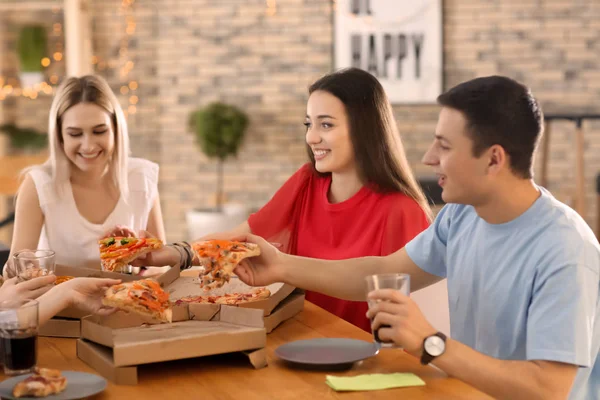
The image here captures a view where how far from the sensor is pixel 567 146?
22.3 feet

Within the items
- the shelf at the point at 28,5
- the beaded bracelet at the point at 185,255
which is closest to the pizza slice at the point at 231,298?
the beaded bracelet at the point at 185,255

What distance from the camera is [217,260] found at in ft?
6.89

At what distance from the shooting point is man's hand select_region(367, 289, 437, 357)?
164 centimetres

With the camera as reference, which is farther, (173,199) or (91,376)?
(173,199)

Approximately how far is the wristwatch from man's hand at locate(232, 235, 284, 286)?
0.67 m

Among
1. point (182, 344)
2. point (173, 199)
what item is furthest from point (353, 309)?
point (173, 199)

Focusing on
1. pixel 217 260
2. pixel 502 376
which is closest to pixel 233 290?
pixel 217 260

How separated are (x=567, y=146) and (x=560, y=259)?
5362 mm

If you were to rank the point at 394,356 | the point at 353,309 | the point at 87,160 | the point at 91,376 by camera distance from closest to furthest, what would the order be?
the point at 91,376 < the point at 394,356 < the point at 353,309 < the point at 87,160

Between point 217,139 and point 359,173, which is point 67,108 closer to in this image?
point 359,173

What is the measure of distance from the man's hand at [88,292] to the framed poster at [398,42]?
200 inches

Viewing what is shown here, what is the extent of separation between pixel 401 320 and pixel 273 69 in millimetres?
5471

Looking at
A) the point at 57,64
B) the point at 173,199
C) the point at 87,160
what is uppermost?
the point at 57,64

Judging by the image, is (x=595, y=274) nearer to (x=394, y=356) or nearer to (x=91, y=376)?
(x=394, y=356)
